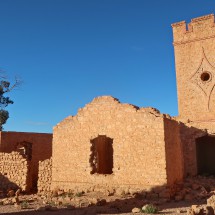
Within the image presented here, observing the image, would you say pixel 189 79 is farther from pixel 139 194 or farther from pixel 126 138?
pixel 139 194

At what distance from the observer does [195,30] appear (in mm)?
16219

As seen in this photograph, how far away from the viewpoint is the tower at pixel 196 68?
15430mm

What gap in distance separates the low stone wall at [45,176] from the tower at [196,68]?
7925 mm

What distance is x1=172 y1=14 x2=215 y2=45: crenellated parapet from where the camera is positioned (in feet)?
52.1

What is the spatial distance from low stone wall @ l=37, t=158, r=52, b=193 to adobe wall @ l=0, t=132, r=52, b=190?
3012 millimetres

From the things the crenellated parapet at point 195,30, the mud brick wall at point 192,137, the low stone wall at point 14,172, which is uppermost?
the crenellated parapet at point 195,30

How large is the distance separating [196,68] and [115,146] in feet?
24.7

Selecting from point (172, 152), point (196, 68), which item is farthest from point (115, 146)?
point (196, 68)

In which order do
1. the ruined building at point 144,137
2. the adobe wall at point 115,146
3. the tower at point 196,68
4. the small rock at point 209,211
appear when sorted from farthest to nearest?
1. the tower at point 196,68
2. the ruined building at point 144,137
3. the adobe wall at point 115,146
4. the small rock at point 209,211

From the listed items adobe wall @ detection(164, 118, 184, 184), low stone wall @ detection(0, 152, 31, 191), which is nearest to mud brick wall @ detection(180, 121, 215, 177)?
adobe wall @ detection(164, 118, 184, 184)

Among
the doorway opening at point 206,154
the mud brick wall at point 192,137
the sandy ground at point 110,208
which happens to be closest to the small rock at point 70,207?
the sandy ground at point 110,208

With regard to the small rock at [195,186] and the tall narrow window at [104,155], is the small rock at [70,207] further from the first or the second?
the small rock at [195,186]

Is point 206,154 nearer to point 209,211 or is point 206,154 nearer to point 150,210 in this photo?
point 150,210

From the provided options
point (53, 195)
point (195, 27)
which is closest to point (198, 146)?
point (195, 27)
